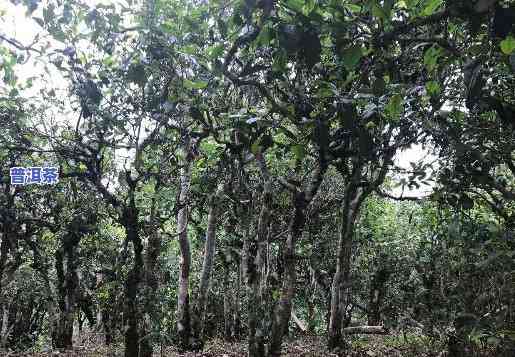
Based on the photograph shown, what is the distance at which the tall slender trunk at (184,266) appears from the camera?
398 inches

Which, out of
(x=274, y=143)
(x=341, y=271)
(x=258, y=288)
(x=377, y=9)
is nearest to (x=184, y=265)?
(x=258, y=288)

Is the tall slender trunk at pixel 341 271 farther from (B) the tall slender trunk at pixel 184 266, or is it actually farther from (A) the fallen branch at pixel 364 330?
(B) the tall slender trunk at pixel 184 266

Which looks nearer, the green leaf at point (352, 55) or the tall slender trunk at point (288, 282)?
the green leaf at point (352, 55)

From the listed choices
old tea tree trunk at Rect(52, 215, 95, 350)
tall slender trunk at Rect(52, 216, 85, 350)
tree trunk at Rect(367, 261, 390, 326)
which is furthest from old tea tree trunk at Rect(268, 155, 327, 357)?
tree trunk at Rect(367, 261, 390, 326)

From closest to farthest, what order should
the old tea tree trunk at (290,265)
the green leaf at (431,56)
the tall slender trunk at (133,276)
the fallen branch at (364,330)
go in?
1. the green leaf at (431,56)
2. the old tea tree trunk at (290,265)
3. the tall slender trunk at (133,276)
4. the fallen branch at (364,330)

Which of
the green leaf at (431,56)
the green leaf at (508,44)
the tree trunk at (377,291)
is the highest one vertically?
the green leaf at (431,56)

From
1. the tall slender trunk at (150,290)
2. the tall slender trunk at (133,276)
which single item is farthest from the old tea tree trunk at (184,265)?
the tall slender trunk at (133,276)

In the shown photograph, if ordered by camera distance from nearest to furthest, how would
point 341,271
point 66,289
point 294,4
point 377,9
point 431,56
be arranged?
point 377,9, point 294,4, point 431,56, point 341,271, point 66,289

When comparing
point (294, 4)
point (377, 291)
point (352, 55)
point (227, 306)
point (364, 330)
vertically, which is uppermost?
point (294, 4)

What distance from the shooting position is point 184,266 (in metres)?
10.6

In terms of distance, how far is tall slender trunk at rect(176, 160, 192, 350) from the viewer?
10.1 m

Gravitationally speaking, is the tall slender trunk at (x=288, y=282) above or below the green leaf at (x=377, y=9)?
below

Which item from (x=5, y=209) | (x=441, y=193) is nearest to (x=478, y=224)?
(x=441, y=193)

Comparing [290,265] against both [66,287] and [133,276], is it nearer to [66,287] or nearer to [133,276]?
[133,276]
